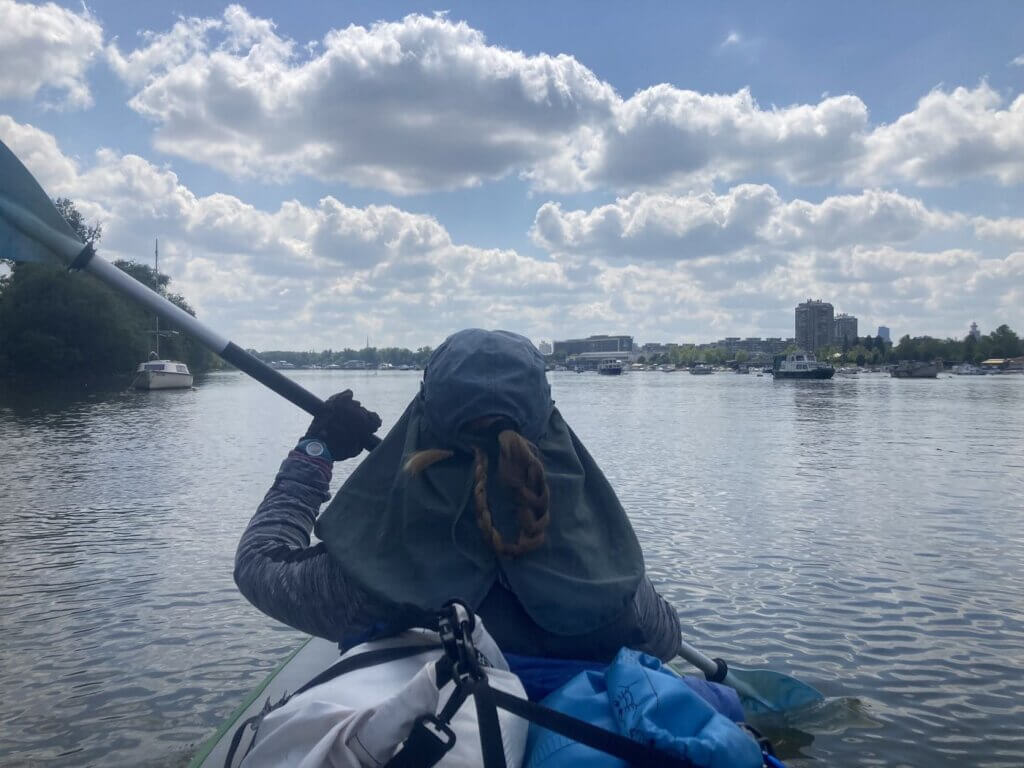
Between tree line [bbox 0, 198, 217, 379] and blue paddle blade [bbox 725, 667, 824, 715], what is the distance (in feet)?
212

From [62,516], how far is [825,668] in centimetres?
1228

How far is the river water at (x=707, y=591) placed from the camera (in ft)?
20.9

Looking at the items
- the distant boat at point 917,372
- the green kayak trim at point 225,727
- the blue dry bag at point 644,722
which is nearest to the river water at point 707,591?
the green kayak trim at point 225,727

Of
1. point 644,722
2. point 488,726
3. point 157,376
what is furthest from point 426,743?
point 157,376

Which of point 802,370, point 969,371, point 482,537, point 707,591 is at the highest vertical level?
point 969,371

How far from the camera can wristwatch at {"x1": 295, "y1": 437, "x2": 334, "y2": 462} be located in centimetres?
333

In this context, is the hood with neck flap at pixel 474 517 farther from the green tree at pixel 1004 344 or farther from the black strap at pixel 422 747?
the green tree at pixel 1004 344

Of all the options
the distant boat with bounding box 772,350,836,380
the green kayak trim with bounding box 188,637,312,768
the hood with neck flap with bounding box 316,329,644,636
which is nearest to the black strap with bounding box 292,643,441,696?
the hood with neck flap with bounding box 316,329,644,636

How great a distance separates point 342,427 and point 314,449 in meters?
0.49

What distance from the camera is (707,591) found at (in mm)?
10000

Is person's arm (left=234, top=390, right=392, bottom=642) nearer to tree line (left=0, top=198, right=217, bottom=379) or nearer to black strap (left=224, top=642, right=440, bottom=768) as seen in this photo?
black strap (left=224, top=642, right=440, bottom=768)

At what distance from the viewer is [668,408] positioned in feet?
156

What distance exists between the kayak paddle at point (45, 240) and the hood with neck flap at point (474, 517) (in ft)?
6.09

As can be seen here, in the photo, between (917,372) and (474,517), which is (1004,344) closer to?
(917,372)
